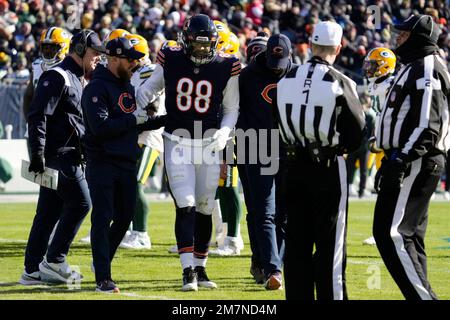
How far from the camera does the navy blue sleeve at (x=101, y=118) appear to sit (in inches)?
315

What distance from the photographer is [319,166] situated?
6.91 meters

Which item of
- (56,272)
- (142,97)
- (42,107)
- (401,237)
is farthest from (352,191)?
(401,237)

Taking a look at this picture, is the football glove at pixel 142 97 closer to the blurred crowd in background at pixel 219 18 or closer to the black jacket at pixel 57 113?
the black jacket at pixel 57 113

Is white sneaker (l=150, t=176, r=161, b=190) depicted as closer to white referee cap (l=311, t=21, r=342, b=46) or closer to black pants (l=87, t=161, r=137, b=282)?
black pants (l=87, t=161, r=137, b=282)

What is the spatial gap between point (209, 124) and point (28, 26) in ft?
47.6

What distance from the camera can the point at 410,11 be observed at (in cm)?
2642

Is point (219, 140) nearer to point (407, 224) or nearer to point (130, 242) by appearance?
point (407, 224)

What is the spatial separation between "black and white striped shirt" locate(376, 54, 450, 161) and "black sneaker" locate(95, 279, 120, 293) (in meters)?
2.41

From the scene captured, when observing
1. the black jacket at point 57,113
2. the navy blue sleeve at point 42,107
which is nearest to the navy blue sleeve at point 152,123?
the black jacket at point 57,113

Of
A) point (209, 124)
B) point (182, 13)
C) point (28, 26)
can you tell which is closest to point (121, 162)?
point (209, 124)

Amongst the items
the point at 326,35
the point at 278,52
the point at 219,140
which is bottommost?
the point at 219,140

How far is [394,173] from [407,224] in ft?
1.38

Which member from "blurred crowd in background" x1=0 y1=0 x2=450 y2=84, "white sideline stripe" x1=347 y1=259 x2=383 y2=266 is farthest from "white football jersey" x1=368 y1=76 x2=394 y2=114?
"blurred crowd in background" x1=0 y1=0 x2=450 y2=84
